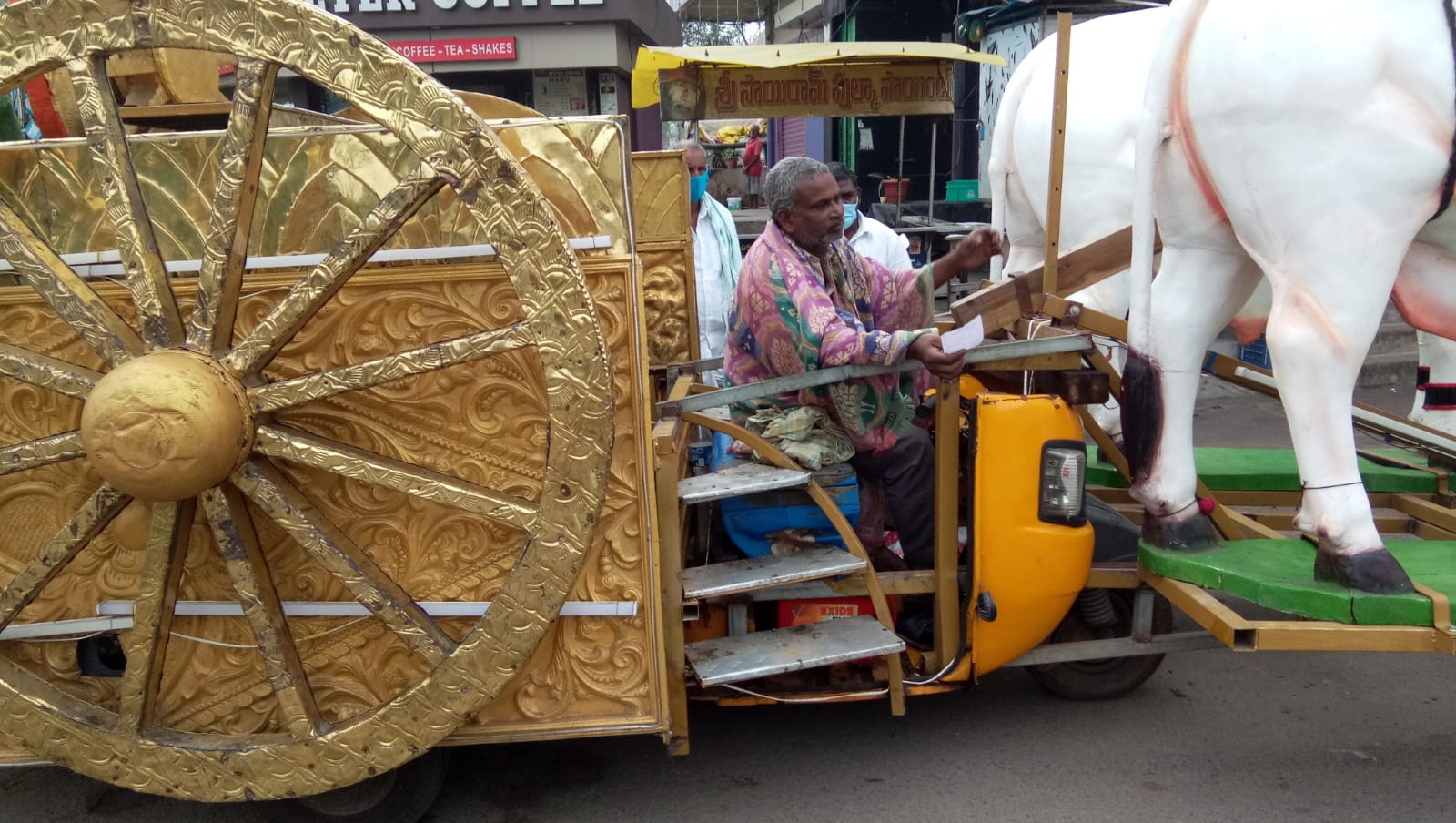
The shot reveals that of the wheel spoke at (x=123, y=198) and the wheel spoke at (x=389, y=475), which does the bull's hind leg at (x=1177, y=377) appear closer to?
the wheel spoke at (x=389, y=475)

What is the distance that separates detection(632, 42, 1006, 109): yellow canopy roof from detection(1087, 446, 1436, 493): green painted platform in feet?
12.7

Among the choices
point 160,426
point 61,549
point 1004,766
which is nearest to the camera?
point 160,426

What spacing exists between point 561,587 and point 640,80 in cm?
607

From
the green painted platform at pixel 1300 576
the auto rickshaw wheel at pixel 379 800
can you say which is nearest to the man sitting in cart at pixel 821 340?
the green painted platform at pixel 1300 576

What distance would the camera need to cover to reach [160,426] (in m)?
1.71

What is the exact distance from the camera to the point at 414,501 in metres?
2.05

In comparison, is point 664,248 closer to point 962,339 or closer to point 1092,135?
point 962,339

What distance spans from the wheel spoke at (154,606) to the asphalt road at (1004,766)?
67 cm

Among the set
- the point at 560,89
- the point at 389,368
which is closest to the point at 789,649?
the point at 389,368

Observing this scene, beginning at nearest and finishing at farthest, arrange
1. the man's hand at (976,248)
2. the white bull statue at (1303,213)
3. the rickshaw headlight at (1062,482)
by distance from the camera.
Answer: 1. the white bull statue at (1303,213)
2. the rickshaw headlight at (1062,482)
3. the man's hand at (976,248)

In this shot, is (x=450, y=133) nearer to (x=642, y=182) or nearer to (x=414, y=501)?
(x=414, y=501)

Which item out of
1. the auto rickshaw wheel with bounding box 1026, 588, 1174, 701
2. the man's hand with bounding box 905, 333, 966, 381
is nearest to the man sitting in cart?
the man's hand with bounding box 905, 333, 966, 381

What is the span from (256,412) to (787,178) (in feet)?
4.62

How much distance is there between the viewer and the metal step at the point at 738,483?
2301 millimetres
